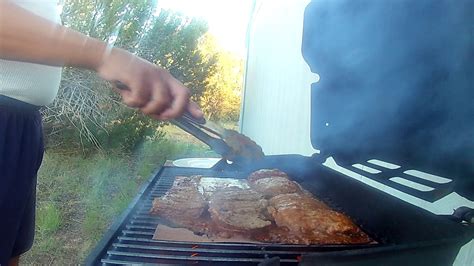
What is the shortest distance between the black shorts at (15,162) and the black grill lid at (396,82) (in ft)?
4.78

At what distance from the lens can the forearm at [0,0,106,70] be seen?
2.97ft

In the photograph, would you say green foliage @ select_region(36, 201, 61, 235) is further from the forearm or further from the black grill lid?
the forearm

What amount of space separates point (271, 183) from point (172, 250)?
0.96m

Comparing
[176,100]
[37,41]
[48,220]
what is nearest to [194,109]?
[176,100]

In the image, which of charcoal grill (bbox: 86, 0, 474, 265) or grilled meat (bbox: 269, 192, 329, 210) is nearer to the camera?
charcoal grill (bbox: 86, 0, 474, 265)

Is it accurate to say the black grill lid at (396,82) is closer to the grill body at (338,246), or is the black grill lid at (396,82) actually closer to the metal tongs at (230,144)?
the grill body at (338,246)

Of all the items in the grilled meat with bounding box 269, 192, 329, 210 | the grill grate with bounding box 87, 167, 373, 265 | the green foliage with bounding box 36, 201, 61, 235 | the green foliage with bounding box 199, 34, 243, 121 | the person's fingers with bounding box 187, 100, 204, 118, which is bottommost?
the green foliage with bounding box 36, 201, 61, 235

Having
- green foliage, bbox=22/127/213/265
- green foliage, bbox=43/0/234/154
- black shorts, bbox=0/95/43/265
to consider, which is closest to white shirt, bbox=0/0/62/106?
black shorts, bbox=0/95/43/265

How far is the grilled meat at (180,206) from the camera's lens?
1.79 meters

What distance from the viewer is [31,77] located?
1.65 m

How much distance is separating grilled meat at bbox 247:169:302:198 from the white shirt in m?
1.18

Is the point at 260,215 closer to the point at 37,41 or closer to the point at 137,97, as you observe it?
the point at 137,97

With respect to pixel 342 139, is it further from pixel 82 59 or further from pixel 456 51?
pixel 82 59

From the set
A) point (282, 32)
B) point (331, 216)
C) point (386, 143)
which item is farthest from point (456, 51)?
point (282, 32)
